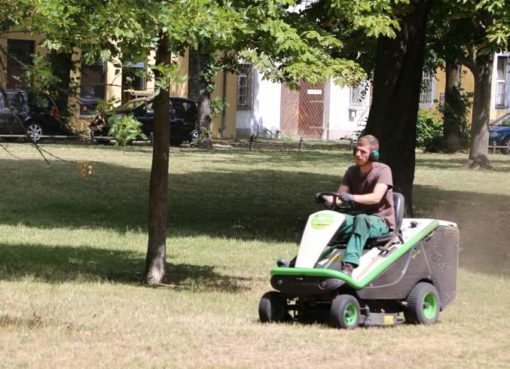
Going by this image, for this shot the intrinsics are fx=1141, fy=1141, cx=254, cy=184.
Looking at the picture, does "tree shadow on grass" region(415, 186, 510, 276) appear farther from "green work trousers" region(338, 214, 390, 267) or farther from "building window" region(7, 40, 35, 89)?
"building window" region(7, 40, 35, 89)

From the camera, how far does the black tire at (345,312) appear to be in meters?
10.0

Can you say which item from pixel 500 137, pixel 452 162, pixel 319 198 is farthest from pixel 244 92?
pixel 319 198

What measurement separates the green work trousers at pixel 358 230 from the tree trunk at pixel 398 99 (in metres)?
7.89

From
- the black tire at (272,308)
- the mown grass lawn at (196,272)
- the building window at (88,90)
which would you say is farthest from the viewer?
the black tire at (272,308)

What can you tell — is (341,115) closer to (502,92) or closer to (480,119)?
(502,92)

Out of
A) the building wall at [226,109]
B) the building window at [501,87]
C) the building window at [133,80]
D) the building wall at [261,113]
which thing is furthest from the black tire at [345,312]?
the building window at [501,87]

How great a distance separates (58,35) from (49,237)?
786cm

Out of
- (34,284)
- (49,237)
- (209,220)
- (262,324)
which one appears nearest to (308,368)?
(262,324)

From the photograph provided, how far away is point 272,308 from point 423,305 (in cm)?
143

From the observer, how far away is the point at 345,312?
10.1 metres

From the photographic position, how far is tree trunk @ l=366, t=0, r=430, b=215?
1831 centimetres

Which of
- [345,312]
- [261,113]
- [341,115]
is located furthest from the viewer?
[341,115]

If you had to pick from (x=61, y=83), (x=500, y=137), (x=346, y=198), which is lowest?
(x=500, y=137)

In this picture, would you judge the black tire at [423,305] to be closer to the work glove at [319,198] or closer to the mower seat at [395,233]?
the mower seat at [395,233]
